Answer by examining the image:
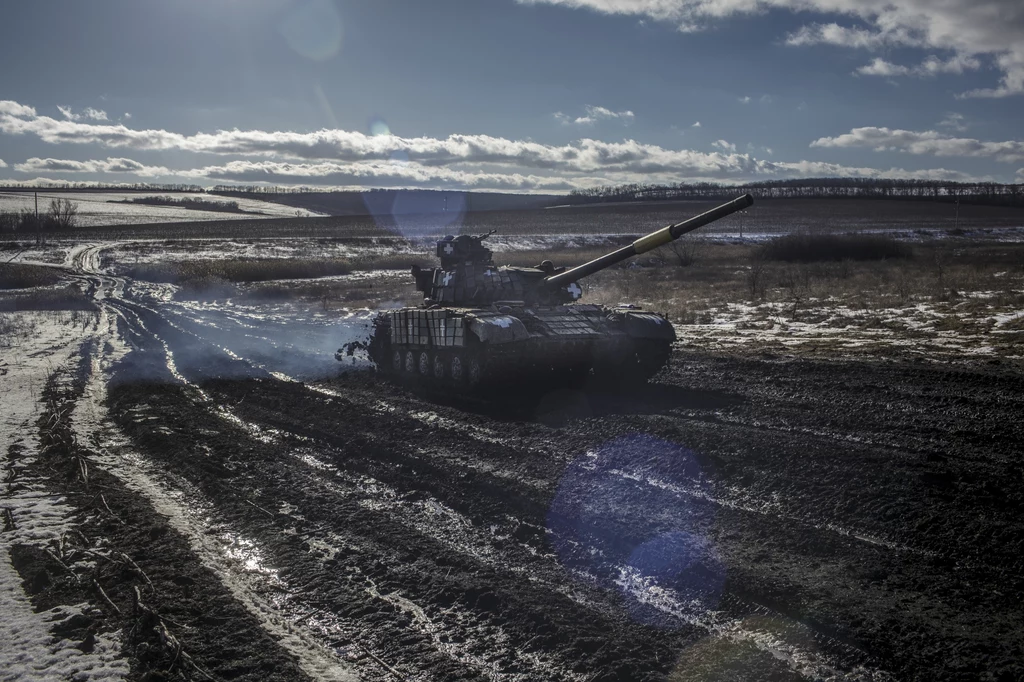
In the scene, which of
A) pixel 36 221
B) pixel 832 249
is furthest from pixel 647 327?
pixel 36 221

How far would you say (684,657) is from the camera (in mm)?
5152

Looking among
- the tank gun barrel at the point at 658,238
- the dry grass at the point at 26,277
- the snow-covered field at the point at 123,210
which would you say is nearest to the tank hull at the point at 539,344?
the tank gun barrel at the point at 658,238

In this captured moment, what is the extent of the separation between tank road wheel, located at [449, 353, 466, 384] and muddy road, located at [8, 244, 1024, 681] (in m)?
1.31

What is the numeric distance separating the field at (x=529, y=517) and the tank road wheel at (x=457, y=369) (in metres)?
1.17

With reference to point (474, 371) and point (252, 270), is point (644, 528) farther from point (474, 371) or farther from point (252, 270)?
point (252, 270)

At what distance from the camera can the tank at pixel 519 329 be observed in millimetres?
13578

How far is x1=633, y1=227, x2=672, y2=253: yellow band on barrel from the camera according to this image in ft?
45.8

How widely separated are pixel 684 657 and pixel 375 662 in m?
1.88

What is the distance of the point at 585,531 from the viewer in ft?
24.1

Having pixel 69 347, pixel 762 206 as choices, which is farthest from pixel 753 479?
pixel 762 206

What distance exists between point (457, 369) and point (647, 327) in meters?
3.25

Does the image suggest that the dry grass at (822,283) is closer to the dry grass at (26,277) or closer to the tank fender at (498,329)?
the tank fender at (498,329)

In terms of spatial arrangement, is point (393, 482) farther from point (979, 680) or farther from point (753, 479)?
point (979, 680)

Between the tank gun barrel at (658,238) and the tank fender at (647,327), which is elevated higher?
the tank gun barrel at (658,238)
